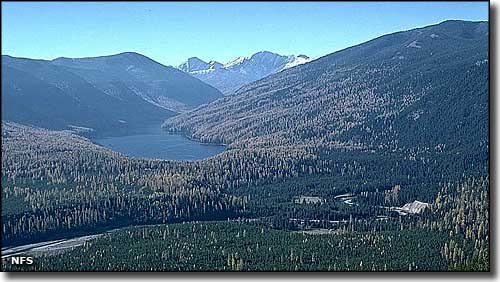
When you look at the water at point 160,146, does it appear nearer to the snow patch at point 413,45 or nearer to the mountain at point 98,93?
the mountain at point 98,93

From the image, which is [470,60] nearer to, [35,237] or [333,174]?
[333,174]

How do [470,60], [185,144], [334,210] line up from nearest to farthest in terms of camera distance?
1. [334,210]
2. [470,60]
3. [185,144]

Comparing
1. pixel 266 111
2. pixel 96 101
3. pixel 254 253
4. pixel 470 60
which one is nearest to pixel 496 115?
pixel 254 253

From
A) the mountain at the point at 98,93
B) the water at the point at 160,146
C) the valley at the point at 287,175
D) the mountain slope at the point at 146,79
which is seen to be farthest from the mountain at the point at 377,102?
the mountain slope at the point at 146,79

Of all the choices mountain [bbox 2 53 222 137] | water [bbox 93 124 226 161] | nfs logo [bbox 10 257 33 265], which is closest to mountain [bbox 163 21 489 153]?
water [bbox 93 124 226 161]

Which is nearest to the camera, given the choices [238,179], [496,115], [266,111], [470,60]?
[496,115]

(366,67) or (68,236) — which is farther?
(366,67)
